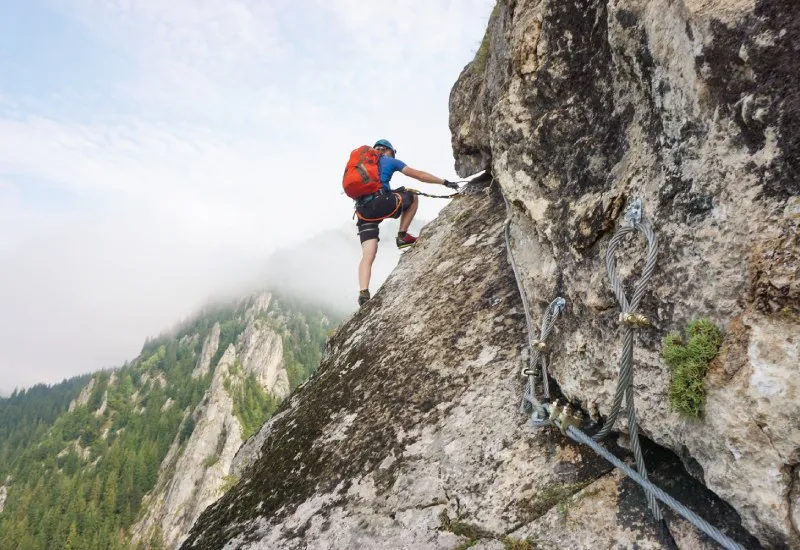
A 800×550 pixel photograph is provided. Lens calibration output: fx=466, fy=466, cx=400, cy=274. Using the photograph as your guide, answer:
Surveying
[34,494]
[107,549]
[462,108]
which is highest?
[462,108]

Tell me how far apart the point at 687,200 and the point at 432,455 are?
9.94ft

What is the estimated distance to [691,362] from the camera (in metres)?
2.72

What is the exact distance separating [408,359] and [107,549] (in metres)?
128

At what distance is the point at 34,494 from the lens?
127500mm

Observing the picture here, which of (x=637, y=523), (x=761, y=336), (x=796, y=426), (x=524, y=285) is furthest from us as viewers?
(x=524, y=285)

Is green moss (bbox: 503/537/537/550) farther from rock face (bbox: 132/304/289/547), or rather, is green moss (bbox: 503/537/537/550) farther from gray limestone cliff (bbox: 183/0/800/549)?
rock face (bbox: 132/304/289/547)

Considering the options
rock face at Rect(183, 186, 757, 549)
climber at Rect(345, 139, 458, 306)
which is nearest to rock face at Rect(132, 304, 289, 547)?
climber at Rect(345, 139, 458, 306)

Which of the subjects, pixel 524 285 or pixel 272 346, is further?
pixel 272 346

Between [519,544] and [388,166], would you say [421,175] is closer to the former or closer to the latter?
[388,166]

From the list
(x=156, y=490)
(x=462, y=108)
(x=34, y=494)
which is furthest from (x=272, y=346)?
(x=462, y=108)

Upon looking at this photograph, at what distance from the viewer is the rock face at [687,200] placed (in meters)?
2.36

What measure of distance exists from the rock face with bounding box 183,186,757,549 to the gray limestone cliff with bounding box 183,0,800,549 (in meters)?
0.02

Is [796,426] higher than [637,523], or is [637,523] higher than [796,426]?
[796,426]

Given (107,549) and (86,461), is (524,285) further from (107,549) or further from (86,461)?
(86,461)
